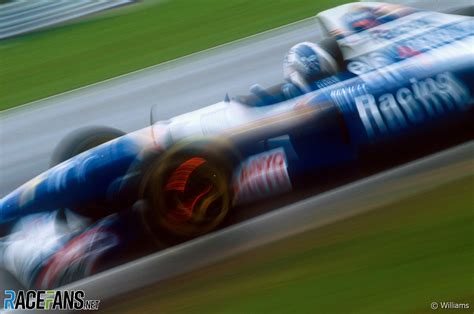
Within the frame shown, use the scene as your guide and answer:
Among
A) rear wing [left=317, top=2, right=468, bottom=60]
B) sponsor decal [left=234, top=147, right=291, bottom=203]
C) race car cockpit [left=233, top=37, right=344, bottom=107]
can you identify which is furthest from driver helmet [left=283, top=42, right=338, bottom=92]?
sponsor decal [left=234, top=147, right=291, bottom=203]

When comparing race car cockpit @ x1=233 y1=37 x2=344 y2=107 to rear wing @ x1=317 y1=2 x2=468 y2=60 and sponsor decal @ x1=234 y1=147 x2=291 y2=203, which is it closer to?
rear wing @ x1=317 y1=2 x2=468 y2=60

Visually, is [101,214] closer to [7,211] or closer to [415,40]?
[7,211]

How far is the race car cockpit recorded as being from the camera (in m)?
3.71

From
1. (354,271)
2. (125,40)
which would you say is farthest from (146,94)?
(354,271)

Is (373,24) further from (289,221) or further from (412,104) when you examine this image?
(289,221)

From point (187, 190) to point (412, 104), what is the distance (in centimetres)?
126

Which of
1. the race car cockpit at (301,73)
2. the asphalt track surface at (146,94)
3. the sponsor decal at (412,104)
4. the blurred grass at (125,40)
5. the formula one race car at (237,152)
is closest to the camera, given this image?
the formula one race car at (237,152)

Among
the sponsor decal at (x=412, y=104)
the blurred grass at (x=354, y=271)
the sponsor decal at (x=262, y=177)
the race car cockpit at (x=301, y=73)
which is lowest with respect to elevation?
the blurred grass at (x=354, y=271)

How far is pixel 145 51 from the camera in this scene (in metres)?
6.25

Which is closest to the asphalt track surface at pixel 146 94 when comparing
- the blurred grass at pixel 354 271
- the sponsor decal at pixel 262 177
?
the sponsor decal at pixel 262 177

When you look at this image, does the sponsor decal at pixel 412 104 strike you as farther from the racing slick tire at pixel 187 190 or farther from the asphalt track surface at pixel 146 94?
the asphalt track surface at pixel 146 94

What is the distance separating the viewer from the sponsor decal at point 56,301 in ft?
10.2

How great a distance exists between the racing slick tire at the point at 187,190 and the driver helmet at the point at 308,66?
0.76 m

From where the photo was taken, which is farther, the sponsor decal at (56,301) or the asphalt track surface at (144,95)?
the asphalt track surface at (144,95)
